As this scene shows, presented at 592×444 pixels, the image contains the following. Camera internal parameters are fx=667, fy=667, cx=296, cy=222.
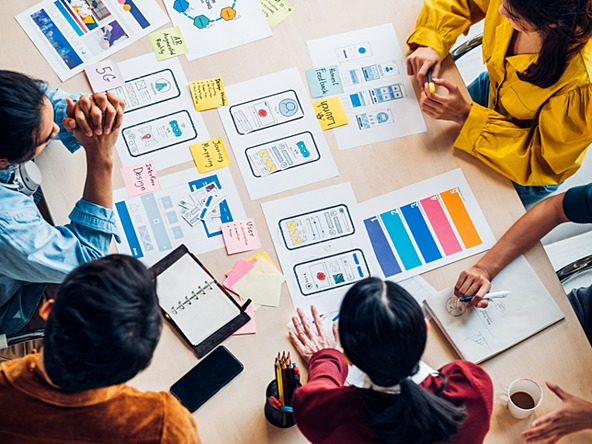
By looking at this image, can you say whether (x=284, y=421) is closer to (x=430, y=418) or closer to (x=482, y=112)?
(x=430, y=418)

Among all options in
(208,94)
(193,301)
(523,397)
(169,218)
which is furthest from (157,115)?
(523,397)

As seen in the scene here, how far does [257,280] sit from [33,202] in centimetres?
55

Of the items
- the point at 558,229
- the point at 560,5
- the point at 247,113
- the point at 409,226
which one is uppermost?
the point at 247,113

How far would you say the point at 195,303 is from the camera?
1.56 meters

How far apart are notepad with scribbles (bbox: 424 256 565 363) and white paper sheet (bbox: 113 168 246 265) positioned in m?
0.54

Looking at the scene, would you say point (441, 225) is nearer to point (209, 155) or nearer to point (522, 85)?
point (522, 85)

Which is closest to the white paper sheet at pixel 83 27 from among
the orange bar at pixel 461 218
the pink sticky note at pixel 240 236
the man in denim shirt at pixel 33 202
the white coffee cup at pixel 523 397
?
the man in denim shirt at pixel 33 202

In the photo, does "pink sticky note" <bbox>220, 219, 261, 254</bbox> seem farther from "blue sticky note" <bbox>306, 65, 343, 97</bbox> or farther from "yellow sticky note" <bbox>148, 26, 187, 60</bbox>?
"yellow sticky note" <bbox>148, 26, 187, 60</bbox>

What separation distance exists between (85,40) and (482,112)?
1056mm

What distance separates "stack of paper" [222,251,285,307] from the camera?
61.9 inches

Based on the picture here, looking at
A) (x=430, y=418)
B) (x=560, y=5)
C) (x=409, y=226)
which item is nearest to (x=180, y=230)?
(x=409, y=226)

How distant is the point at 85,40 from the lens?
177 centimetres

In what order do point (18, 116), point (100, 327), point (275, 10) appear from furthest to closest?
1. point (275, 10)
2. point (18, 116)
3. point (100, 327)

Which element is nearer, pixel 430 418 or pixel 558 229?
pixel 430 418
